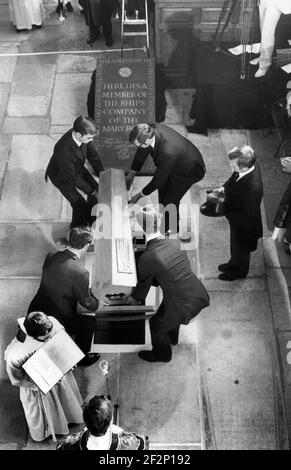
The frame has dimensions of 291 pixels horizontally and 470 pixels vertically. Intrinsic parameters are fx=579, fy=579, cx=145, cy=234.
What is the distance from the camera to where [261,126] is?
7984 mm

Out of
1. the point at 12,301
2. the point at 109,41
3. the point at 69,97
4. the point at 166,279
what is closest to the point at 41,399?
the point at 166,279

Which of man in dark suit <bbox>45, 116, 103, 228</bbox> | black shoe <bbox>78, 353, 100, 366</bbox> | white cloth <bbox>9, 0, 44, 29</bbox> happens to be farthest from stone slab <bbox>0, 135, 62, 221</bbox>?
white cloth <bbox>9, 0, 44, 29</bbox>

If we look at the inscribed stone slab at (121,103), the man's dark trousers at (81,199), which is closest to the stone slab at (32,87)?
the inscribed stone slab at (121,103)

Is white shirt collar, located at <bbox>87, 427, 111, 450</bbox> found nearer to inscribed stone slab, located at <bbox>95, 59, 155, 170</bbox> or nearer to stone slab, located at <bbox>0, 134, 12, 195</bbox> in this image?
inscribed stone slab, located at <bbox>95, 59, 155, 170</bbox>

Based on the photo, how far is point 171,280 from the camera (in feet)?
15.6

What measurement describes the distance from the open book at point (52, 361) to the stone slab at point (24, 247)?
2.02 meters

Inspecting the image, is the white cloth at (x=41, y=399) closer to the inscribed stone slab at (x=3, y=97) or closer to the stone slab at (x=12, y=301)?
the stone slab at (x=12, y=301)

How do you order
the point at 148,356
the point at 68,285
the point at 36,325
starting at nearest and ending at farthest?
the point at 36,325 → the point at 68,285 → the point at 148,356

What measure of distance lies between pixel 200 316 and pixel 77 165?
79.6 inches

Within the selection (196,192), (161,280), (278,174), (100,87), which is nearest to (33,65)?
(100,87)

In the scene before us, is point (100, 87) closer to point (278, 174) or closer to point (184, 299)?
point (278, 174)

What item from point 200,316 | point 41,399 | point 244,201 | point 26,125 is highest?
point 244,201

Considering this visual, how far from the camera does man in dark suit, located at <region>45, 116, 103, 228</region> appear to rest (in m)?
5.62

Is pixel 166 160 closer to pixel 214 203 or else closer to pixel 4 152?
pixel 214 203
